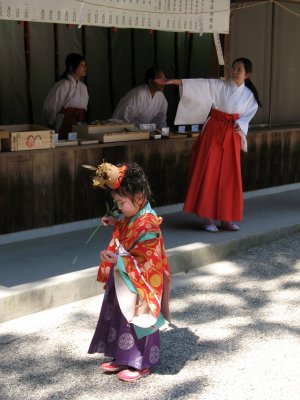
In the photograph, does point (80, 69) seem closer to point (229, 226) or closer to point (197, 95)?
point (197, 95)

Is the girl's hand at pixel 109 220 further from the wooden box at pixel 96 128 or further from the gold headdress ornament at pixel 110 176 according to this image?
the wooden box at pixel 96 128

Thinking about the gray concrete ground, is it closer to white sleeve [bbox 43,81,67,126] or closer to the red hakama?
the red hakama

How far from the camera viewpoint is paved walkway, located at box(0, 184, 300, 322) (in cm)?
540

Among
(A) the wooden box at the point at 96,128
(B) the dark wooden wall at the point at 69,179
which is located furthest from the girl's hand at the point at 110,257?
(A) the wooden box at the point at 96,128

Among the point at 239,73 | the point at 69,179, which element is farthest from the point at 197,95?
the point at 69,179

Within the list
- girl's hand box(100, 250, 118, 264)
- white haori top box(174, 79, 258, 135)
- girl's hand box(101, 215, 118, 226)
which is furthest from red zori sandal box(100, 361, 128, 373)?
white haori top box(174, 79, 258, 135)

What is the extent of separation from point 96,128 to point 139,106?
120cm

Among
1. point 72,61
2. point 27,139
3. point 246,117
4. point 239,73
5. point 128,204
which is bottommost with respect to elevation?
point 128,204

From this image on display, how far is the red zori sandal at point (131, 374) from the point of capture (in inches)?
167

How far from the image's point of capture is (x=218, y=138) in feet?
24.1

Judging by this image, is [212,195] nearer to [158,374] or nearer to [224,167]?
[224,167]

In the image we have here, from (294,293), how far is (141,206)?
2.30m

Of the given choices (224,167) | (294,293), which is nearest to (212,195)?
(224,167)

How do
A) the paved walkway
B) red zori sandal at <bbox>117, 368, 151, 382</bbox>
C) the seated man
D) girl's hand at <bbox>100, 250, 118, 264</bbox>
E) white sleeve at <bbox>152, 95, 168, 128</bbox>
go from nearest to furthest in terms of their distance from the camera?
girl's hand at <bbox>100, 250, 118, 264</bbox> < red zori sandal at <bbox>117, 368, 151, 382</bbox> < the paved walkway < the seated man < white sleeve at <bbox>152, 95, 168, 128</bbox>
